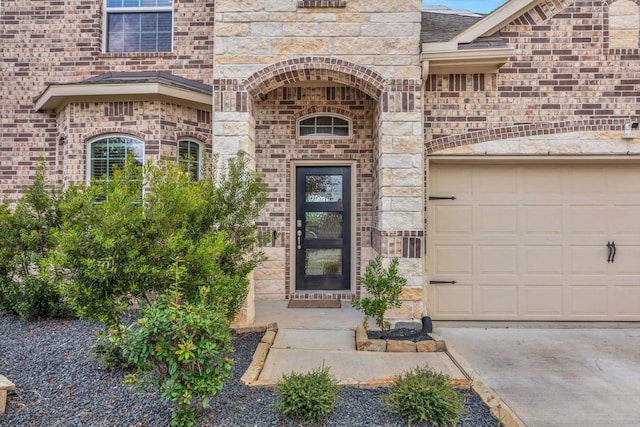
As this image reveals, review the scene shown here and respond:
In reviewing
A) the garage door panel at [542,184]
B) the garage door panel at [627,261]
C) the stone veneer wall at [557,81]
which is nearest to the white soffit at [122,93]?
the stone veneer wall at [557,81]

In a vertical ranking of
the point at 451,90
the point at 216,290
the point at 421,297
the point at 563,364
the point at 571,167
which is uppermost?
the point at 451,90

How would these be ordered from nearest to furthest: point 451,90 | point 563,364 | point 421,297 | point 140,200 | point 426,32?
point 140,200
point 563,364
point 421,297
point 451,90
point 426,32

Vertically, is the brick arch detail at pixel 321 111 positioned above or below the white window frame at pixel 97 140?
above

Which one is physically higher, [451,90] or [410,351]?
[451,90]

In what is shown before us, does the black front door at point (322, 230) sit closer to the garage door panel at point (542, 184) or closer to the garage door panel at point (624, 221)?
the garage door panel at point (542, 184)

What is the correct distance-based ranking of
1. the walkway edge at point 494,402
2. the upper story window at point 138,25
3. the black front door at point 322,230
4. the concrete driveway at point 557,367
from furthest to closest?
the upper story window at point 138,25 < the black front door at point 322,230 < the concrete driveway at point 557,367 < the walkway edge at point 494,402

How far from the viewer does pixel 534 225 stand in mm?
5926

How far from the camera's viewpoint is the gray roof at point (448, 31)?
17.7 ft

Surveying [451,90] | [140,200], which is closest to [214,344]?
[140,200]

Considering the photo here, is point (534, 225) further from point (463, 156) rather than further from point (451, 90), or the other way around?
point (451, 90)

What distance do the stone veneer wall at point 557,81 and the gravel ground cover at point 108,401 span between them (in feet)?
12.5

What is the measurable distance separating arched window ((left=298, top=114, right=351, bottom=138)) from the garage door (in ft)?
5.29

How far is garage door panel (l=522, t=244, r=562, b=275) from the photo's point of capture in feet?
19.4

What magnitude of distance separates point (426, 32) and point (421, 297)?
3777mm
